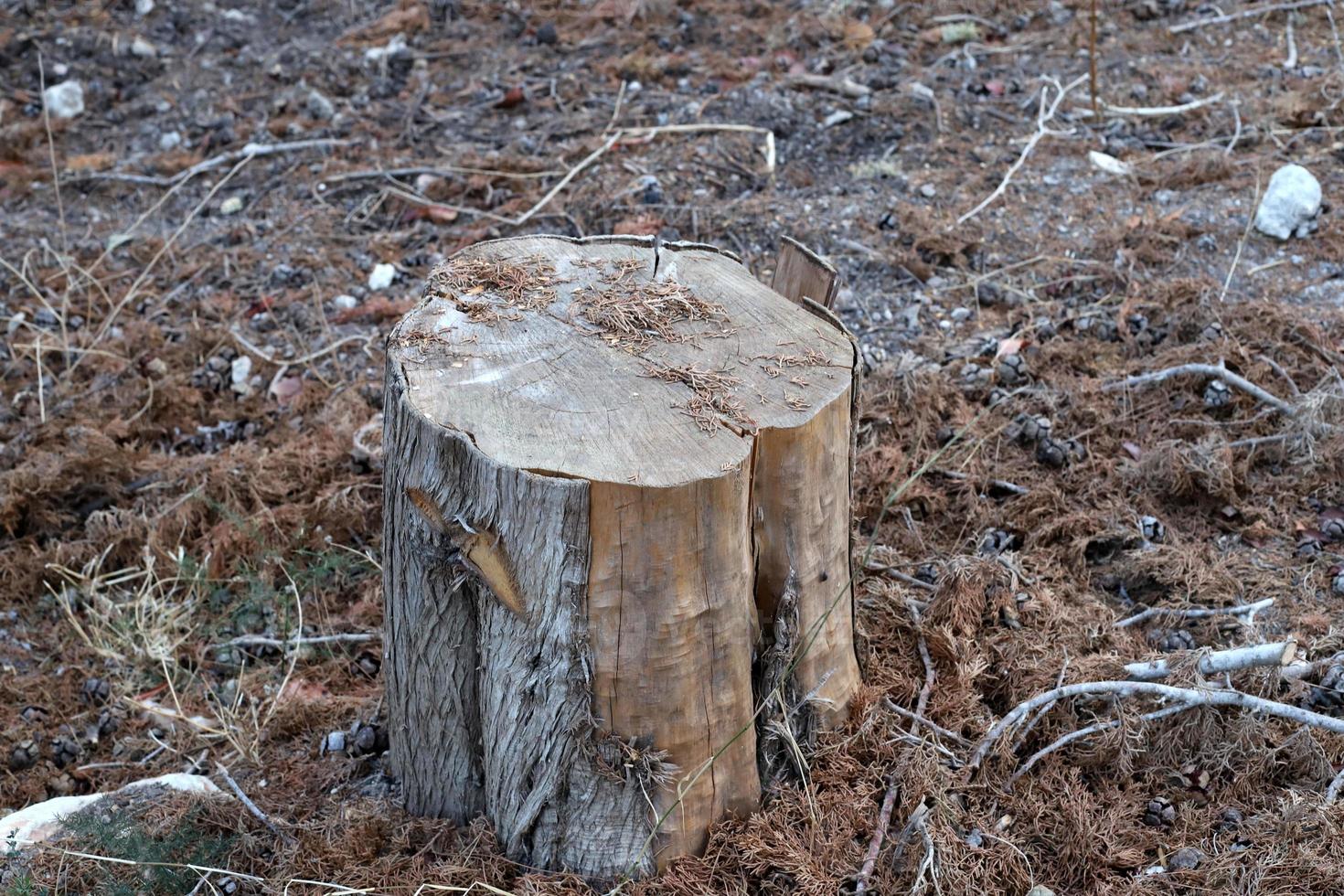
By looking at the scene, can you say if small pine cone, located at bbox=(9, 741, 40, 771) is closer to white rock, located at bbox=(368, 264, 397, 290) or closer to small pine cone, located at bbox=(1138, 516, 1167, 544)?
white rock, located at bbox=(368, 264, 397, 290)

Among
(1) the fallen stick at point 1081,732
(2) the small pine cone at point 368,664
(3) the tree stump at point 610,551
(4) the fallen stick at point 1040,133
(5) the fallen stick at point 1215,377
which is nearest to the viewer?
(3) the tree stump at point 610,551

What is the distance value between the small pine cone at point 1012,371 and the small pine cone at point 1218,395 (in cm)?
59

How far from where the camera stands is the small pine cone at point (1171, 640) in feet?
9.41

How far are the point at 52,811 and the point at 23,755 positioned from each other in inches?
19.2

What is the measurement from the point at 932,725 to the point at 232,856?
63.6 inches

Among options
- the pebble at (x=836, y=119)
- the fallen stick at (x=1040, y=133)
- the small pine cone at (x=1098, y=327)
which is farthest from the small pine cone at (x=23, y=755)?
the pebble at (x=836, y=119)

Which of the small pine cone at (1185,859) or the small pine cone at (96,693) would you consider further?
the small pine cone at (96,693)

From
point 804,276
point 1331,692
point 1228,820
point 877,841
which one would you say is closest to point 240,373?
point 804,276

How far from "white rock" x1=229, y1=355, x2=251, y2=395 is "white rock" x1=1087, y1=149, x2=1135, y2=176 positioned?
3915 mm

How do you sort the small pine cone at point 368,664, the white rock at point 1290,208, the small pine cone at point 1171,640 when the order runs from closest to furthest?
the small pine cone at point 1171,640
the small pine cone at point 368,664
the white rock at point 1290,208

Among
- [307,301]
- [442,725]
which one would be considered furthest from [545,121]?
[442,725]

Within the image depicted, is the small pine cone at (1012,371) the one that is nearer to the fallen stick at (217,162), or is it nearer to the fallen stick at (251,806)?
→ the fallen stick at (251,806)

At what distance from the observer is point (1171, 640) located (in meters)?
2.88

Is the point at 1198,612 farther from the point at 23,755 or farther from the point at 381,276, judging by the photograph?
the point at 381,276
